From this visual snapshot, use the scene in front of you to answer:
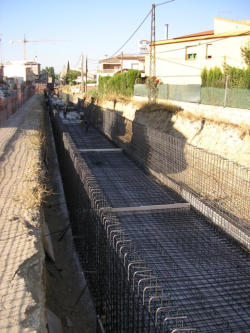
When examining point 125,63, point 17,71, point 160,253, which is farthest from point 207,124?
point 17,71

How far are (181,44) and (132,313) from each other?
3070cm

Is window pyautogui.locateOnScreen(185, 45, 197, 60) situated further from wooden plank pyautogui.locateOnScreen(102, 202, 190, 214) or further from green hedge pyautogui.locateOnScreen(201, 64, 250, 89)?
wooden plank pyautogui.locateOnScreen(102, 202, 190, 214)

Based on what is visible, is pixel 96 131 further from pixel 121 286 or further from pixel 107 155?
pixel 121 286

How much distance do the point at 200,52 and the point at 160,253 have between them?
26.1 m

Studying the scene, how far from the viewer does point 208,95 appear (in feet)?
59.9

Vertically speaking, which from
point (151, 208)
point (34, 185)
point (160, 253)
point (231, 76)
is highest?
point (231, 76)

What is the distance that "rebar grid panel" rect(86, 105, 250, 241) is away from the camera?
6617mm

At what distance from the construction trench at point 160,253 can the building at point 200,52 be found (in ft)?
56.4

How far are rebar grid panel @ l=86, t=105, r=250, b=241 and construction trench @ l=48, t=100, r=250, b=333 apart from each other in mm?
40

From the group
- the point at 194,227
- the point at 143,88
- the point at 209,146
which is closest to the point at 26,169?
the point at 194,227

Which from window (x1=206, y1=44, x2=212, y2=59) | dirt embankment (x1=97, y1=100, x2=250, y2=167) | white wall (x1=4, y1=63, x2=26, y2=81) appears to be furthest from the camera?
white wall (x1=4, y1=63, x2=26, y2=81)

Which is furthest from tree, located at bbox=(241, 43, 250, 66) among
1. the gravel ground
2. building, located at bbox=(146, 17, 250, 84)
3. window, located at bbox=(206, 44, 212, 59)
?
the gravel ground

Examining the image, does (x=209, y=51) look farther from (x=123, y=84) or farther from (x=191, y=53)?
(x=123, y=84)

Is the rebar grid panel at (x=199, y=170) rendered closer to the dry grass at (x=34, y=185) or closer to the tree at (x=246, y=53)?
the dry grass at (x=34, y=185)
